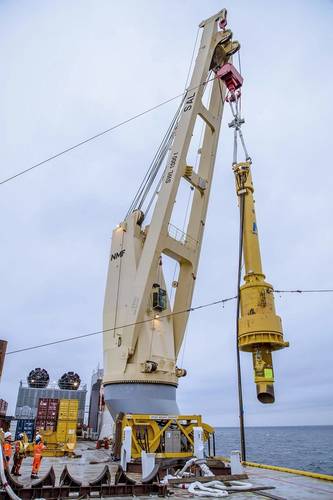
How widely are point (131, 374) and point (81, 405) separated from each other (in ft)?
91.8

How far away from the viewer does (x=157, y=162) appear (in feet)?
64.6

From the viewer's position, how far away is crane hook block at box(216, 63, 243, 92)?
19266 millimetres

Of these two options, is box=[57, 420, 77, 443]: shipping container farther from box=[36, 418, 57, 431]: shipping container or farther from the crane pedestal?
the crane pedestal

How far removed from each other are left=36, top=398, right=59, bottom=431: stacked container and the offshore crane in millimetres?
11861

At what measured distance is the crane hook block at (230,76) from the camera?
19.3 meters

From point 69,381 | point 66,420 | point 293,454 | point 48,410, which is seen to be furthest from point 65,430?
point 293,454

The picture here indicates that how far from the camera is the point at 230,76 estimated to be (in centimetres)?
1930

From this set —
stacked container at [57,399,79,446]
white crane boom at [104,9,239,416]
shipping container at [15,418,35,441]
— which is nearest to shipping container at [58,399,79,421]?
stacked container at [57,399,79,446]

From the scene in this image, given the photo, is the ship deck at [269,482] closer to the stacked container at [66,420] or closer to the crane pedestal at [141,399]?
the crane pedestal at [141,399]

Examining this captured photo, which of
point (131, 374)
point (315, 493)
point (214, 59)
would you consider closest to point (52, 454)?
point (131, 374)

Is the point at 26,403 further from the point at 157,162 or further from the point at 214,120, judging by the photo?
the point at 214,120

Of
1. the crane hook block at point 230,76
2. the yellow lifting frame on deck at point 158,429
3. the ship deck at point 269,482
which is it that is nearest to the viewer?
the ship deck at point 269,482

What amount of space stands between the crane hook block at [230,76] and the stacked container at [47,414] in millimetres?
23371

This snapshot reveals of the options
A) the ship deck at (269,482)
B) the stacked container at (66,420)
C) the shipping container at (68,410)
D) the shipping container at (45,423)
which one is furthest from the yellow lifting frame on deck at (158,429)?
the shipping container at (45,423)
